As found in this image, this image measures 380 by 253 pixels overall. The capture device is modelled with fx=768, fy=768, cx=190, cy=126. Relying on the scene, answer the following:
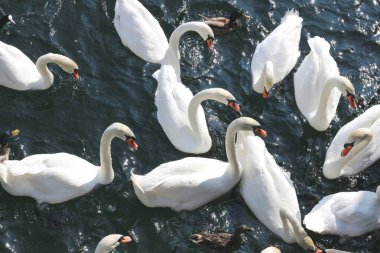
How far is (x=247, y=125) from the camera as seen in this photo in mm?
12930

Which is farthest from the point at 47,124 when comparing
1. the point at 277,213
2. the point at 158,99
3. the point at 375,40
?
the point at 375,40

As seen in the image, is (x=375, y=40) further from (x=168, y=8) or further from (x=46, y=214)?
(x=46, y=214)

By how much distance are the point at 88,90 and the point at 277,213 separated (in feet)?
15.3

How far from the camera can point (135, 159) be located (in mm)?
13711

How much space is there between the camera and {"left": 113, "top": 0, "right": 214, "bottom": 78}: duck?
15023 mm

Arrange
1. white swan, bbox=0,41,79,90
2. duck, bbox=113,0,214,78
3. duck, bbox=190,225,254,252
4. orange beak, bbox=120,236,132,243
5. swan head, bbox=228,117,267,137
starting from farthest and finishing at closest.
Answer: duck, bbox=113,0,214,78
white swan, bbox=0,41,79,90
swan head, bbox=228,117,267,137
duck, bbox=190,225,254,252
orange beak, bbox=120,236,132,243

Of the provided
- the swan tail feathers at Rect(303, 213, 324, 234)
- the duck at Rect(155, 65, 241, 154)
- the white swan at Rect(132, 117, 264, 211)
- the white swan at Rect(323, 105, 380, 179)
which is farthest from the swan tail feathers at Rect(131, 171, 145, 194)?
the white swan at Rect(323, 105, 380, 179)

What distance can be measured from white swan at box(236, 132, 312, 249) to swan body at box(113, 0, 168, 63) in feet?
9.72

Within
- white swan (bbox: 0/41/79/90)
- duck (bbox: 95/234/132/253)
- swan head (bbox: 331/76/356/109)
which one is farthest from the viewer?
white swan (bbox: 0/41/79/90)

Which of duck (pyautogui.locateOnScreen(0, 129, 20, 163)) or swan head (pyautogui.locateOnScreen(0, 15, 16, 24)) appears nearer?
duck (pyautogui.locateOnScreen(0, 129, 20, 163))

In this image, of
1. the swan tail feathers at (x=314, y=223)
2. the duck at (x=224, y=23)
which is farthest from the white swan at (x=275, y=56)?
the swan tail feathers at (x=314, y=223)

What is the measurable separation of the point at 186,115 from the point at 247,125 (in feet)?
4.56

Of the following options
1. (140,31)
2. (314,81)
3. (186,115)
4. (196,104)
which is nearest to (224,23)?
(140,31)

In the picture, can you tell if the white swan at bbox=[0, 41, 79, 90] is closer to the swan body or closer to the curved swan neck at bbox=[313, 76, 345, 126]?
the swan body
